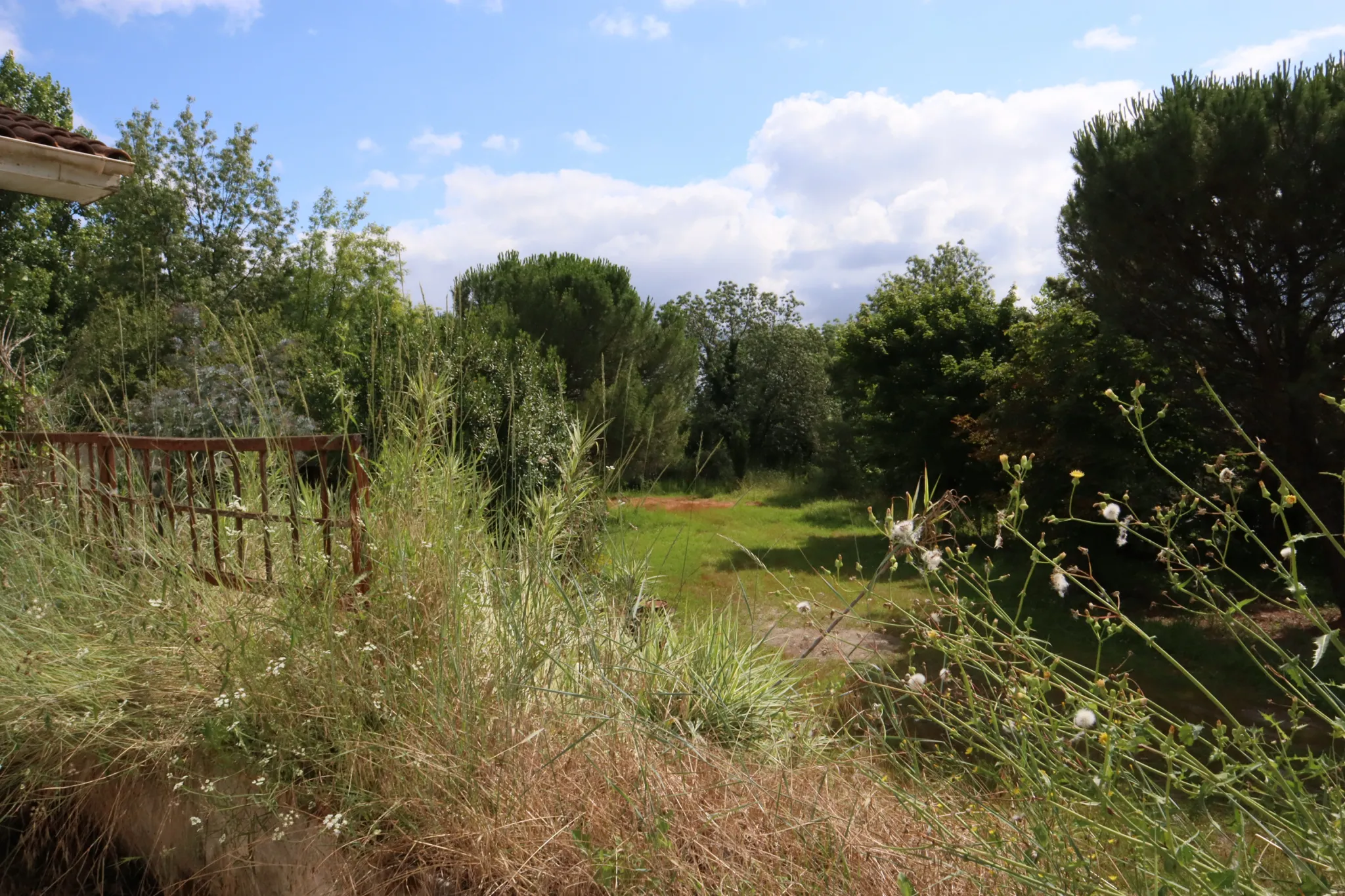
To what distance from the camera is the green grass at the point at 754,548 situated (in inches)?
117

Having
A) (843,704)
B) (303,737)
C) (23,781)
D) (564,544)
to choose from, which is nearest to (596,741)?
(303,737)

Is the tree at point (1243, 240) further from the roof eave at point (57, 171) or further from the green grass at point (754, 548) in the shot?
the roof eave at point (57, 171)

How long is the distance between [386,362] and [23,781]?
169 centimetres

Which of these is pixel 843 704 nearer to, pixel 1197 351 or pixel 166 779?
pixel 166 779

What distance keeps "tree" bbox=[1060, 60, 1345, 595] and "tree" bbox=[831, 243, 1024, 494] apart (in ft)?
16.5

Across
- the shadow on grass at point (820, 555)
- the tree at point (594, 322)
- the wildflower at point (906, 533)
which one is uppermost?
the tree at point (594, 322)

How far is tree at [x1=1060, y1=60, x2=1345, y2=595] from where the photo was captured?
24.8 ft

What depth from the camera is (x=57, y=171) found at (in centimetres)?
474

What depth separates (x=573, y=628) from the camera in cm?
252

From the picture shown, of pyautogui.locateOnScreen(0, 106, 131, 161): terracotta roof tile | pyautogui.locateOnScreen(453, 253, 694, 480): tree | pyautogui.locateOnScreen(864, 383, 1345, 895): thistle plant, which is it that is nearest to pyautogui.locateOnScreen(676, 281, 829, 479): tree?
pyautogui.locateOnScreen(453, 253, 694, 480): tree

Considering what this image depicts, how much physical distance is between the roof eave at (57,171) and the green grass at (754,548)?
376 cm

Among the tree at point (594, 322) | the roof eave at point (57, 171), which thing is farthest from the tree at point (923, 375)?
the roof eave at point (57, 171)

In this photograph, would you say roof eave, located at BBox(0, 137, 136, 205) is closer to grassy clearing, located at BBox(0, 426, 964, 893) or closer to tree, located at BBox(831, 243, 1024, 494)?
grassy clearing, located at BBox(0, 426, 964, 893)

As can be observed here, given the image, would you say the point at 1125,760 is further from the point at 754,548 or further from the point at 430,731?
Result: the point at 754,548
